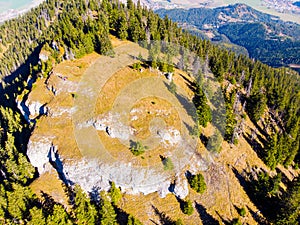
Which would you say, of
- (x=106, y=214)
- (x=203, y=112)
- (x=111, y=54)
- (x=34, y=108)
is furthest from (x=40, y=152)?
(x=203, y=112)

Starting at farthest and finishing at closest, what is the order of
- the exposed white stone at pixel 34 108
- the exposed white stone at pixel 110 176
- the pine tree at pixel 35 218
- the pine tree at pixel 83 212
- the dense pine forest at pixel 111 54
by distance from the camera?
the exposed white stone at pixel 34 108 → the exposed white stone at pixel 110 176 → the dense pine forest at pixel 111 54 → the pine tree at pixel 83 212 → the pine tree at pixel 35 218

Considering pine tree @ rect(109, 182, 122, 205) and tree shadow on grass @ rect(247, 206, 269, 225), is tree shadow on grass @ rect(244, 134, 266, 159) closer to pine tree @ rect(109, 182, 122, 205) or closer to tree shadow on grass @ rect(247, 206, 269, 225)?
tree shadow on grass @ rect(247, 206, 269, 225)

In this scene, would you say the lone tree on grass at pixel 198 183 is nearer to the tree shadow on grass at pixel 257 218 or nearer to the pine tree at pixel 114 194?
the tree shadow on grass at pixel 257 218

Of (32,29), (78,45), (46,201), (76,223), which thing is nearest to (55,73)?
(78,45)

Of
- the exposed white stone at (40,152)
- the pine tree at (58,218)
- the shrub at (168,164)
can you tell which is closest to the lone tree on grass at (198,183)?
the shrub at (168,164)

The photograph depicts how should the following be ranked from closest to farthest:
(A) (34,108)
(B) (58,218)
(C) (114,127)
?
(B) (58,218) < (C) (114,127) < (A) (34,108)

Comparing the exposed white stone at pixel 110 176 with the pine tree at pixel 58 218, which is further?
the exposed white stone at pixel 110 176

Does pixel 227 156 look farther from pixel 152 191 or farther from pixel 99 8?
pixel 99 8

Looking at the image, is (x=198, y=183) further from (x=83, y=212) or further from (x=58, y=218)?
(x=58, y=218)
